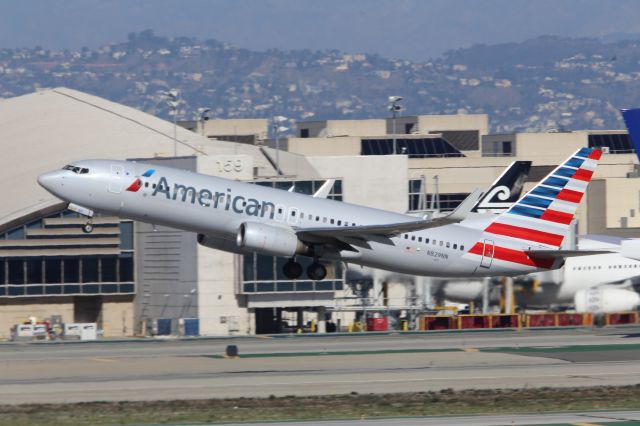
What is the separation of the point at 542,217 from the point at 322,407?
25803 millimetres

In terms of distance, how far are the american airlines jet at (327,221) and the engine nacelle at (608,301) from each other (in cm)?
227

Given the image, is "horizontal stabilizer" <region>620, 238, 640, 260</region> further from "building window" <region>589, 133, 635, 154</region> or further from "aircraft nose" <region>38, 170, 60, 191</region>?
"building window" <region>589, 133, 635, 154</region>

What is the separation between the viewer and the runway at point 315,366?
46531 millimetres

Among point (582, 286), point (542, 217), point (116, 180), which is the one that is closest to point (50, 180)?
point (116, 180)

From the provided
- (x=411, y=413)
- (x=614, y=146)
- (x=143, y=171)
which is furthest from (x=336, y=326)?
(x=614, y=146)

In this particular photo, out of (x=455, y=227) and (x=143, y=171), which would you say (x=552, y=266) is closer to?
(x=455, y=227)

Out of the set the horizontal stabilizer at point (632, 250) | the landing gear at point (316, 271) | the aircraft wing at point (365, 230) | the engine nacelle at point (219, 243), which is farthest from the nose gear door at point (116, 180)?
the horizontal stabilizer at point (632, 250)

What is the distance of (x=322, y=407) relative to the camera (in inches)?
1619

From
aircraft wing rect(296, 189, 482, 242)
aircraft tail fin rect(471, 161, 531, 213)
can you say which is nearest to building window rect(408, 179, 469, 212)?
aircraft tail fin rect(471, 161, 531, 213)

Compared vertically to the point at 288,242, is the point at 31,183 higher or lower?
higher

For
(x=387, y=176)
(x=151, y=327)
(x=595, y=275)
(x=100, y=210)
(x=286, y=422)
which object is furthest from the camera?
(x=387, y=176)

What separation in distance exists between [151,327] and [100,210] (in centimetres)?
3776

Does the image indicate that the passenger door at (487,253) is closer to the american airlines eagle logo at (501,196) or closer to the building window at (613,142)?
the american airlines eagle logo at (501,196)

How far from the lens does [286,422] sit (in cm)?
3797
